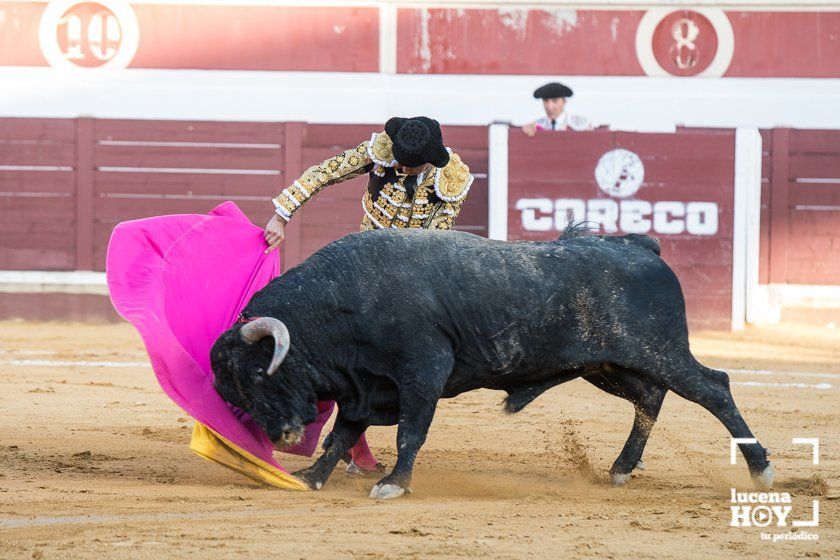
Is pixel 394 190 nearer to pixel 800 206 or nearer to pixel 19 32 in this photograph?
pixel 800 206

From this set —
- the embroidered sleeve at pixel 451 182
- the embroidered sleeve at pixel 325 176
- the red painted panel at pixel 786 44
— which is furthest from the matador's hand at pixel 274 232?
the red painted panel at pixel 786 44

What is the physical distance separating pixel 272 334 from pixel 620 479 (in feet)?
3.72

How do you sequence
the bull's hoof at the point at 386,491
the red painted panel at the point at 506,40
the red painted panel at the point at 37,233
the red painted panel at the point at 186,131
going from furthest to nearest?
1. the red painted panel at the point at 506,40
2. the red painted panel at the point at 186,131
3. the red painted panel at the point at 37,233
4. the bull's hoof at the point at 386,491

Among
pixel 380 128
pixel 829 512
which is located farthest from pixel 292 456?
pixel 380 128

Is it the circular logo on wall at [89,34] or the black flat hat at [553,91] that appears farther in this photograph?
the circular logo on wall at [89,34]

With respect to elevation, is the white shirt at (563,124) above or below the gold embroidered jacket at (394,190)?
above

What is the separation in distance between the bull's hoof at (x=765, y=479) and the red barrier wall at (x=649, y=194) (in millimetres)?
5093

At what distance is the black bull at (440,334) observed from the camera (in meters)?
3.41

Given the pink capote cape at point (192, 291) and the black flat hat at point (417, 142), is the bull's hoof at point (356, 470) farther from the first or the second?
the black flat hat at point (417, 142)

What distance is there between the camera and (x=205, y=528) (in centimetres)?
288

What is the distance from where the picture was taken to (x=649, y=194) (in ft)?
28.5

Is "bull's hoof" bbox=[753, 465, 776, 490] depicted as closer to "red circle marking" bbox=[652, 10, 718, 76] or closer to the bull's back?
the bull's back

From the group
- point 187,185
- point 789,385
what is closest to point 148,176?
point 187,185

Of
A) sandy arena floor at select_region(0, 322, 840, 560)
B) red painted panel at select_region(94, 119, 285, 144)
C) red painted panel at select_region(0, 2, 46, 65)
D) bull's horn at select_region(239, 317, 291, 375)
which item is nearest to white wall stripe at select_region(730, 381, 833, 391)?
sandy arena floor at select_region(0, 322, 840, 560)
